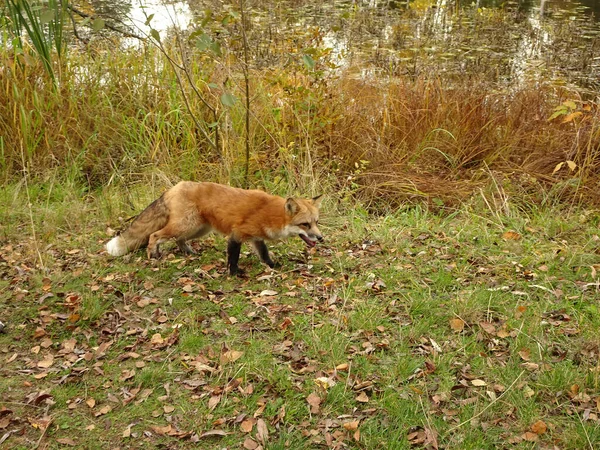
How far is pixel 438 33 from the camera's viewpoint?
50.2 ft

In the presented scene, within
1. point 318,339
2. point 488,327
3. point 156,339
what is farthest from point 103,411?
point 488,327

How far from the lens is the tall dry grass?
797cm

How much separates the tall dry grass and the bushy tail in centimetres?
180

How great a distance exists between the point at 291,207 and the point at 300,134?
8.71 feet

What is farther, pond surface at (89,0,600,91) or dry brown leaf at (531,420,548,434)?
pond surface at (89,0,600,91)

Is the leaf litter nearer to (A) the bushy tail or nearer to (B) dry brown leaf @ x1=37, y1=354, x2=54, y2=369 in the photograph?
(B) dry brown leaf @ x1=37, y1=354, x2=54, y2=369

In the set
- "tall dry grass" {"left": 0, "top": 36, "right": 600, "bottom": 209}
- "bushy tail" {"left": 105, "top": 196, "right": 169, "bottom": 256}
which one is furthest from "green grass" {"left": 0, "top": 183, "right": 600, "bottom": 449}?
"tall dry grass" {"left": 0, "top": 36, "right": 600, "bottom": 209}

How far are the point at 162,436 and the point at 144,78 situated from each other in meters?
6.19

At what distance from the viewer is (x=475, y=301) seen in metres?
5.14

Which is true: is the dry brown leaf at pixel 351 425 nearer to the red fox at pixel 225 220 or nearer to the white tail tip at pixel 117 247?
the red fox at pixel 225 220

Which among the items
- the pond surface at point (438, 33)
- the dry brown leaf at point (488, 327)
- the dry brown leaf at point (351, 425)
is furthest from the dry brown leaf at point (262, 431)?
the pond surface at point (438, 33)

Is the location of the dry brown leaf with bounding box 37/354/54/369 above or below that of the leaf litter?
above

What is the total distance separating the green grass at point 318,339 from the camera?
3938 millimetres

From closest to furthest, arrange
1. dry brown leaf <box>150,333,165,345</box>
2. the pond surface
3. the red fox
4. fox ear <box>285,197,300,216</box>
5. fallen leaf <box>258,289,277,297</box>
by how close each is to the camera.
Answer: dry brown leaf <box>150,333,165,345</box>
fallen leaf <box>258,289,277,297</box>
fox ear <box>285,197,300,216</box>
the red fox
the pond surface
